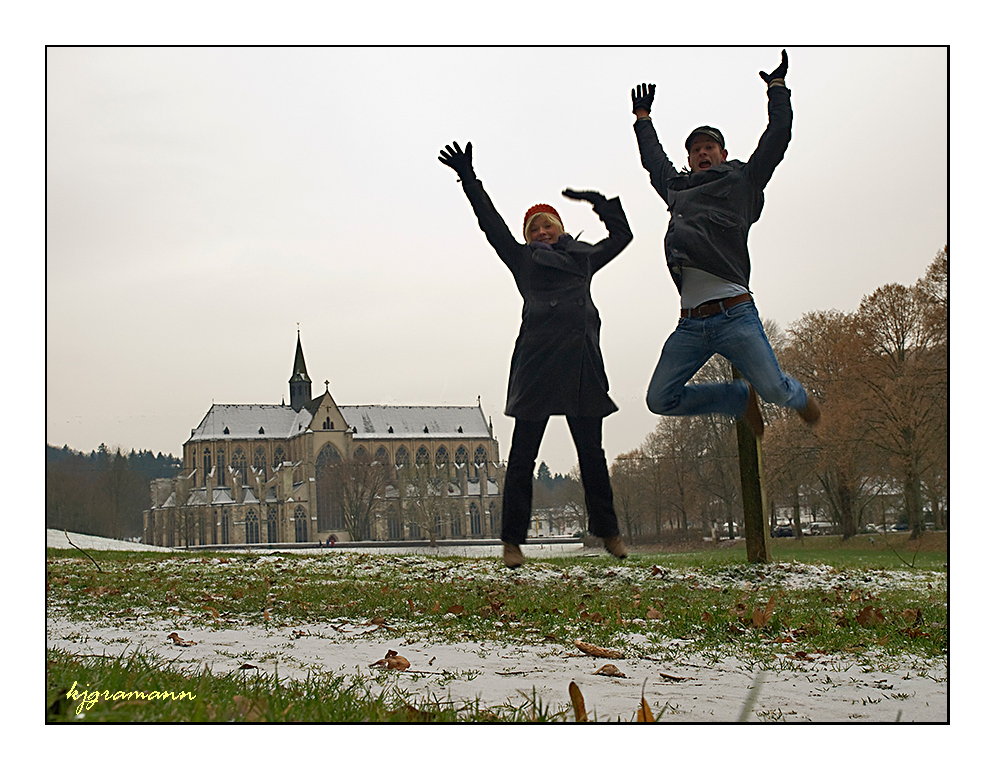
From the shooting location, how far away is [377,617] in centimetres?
570

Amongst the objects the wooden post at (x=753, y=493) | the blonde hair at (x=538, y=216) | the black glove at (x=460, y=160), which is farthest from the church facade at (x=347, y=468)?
the wooden post at (x=753, y=493)

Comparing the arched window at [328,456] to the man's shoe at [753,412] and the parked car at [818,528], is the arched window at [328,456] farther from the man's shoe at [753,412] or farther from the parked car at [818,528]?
the parked car at [818,528]

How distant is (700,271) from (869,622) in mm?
2955

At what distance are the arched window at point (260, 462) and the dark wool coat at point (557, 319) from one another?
12.7ft

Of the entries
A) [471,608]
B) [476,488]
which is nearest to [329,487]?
[471,608]

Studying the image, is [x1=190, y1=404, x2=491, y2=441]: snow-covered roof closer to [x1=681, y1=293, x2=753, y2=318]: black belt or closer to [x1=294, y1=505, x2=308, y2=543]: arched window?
[x1=294, y1=505, x2=308, y2=543]: arched window

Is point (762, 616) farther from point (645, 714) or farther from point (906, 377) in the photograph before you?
point (906, 377)

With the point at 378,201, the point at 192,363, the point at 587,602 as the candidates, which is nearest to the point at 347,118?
the point at 378,201

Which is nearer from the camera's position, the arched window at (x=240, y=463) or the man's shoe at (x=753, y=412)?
the man's shoe at (x=753, y=412)

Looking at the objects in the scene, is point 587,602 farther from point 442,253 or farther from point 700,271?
point 700,271

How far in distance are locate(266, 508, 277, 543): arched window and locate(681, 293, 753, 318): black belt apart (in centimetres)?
512

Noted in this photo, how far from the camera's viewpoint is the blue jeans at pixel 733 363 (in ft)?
11.9

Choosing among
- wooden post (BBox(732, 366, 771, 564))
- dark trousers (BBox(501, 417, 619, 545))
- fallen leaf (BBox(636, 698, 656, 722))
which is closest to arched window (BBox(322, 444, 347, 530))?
dark trousers (BBox(501, 417, 619, 545))

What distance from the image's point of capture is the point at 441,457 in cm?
597
